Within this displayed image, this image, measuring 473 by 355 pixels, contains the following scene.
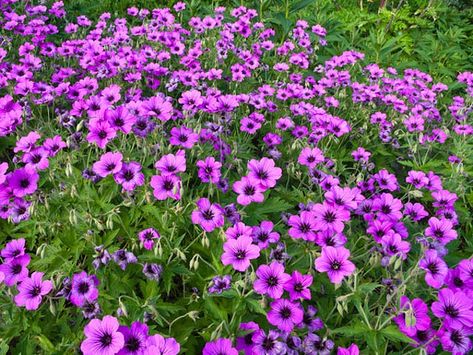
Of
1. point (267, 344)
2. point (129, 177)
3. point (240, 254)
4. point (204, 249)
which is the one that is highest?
point (129, 177)

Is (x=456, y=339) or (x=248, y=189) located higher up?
(x=248, y=189)

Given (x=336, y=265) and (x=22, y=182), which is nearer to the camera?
(x=336, y=265)

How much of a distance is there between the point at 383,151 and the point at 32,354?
3.30 meters

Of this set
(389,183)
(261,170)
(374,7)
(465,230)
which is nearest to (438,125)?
(465,230)

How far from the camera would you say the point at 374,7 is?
8.20m

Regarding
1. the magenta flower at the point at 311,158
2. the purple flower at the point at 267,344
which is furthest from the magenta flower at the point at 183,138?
the purple flower at the point at 267,344

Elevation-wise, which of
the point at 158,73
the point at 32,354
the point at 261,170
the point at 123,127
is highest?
the point at 123,127

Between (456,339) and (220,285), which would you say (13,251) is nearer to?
(220,285)

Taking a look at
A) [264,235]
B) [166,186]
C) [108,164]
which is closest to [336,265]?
[264,235]

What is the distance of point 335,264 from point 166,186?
1029mm

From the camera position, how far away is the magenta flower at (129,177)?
2.24m

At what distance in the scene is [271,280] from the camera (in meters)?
2.00

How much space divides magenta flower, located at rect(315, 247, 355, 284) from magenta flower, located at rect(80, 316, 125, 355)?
967 mm

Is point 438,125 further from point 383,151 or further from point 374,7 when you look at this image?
point 374,7
